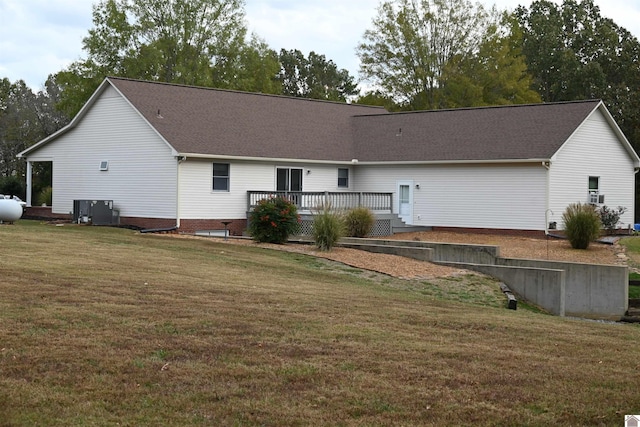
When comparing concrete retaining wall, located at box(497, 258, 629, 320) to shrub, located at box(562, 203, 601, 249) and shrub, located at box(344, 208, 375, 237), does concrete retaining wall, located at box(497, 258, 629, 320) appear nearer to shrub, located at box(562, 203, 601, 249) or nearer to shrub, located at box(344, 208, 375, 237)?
shrub, located at box(562, 203, 601, 249)

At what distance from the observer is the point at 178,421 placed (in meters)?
7.19

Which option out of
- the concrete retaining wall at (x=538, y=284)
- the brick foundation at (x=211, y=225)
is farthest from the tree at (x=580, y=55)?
the concrete retaining wall at (x=538, y=284)

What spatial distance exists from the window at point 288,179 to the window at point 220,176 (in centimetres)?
266

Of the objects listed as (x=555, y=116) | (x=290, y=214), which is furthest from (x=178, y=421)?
(x=555, y=116)

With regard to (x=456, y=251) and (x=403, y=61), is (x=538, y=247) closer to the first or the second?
(x=456, y=251)

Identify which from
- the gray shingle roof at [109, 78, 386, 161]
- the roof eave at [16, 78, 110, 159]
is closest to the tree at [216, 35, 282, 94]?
the gray shingle roof at [109, 78, 386, 161]

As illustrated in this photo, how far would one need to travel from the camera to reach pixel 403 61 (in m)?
57.6

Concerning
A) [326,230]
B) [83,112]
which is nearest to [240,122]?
[83,112]

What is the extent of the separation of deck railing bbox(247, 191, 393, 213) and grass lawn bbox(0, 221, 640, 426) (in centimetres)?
1676

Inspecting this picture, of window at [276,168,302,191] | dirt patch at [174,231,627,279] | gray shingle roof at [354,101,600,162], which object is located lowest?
dirt patch at [174,231,627,279]

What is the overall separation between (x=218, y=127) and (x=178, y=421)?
26711 mm

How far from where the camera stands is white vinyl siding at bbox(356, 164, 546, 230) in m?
32.0

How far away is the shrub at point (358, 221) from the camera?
29.8 meters

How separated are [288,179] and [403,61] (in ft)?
84.2
